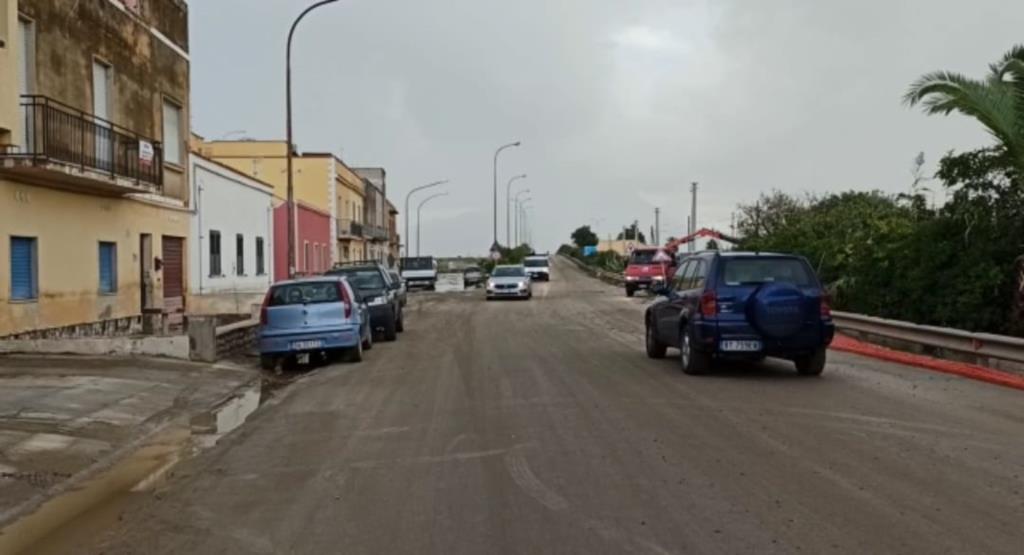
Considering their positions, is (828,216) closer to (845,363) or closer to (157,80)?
(845,363)

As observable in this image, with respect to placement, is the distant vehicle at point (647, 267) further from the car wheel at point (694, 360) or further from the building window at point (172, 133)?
the car wheel at point (694, 360)

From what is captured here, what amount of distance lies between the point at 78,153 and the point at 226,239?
12219 millimetres

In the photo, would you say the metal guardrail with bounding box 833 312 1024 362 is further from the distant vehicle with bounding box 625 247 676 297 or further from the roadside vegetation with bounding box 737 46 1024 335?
the distant vehicle with bounding box 625 247 676 297

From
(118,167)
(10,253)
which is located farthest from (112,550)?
(118,167)

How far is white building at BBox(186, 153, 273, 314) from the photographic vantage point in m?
28.3

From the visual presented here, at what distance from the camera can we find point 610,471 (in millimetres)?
7559

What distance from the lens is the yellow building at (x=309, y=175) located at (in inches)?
2272

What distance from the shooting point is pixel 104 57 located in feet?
70.8

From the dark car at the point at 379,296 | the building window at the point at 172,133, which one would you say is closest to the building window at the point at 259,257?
the building window at the point at 172,133

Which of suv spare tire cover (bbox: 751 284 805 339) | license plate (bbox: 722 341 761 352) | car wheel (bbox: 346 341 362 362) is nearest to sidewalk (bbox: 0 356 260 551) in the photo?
car wheel (bbox: 346 341 362 362)

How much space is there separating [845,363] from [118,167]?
1552cm

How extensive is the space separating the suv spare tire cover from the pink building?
2783 cm

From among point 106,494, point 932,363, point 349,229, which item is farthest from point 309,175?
point 106,494

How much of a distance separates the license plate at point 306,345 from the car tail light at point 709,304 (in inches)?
267
